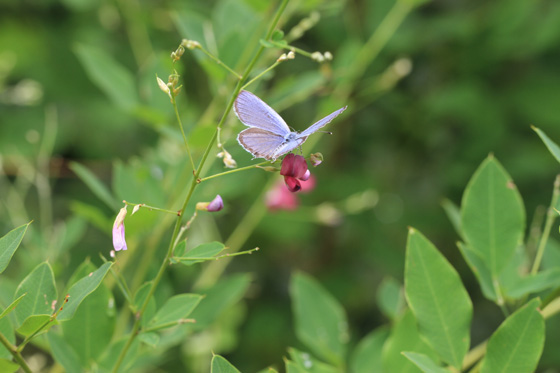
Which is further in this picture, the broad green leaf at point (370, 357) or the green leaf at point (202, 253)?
the broad green leaf at point (370, 357)

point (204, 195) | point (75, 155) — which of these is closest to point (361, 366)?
point (204, 195)

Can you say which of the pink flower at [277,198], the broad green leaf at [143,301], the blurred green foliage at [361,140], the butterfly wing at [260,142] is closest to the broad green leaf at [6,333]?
the broad green leaf at [143,301]

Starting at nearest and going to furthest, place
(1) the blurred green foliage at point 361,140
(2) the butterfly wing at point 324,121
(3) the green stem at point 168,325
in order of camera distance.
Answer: (2) the butterfly wing at point 324,121 → (3) the green stem at point 168,325 → (1) the blurred green foliage at point 361,140

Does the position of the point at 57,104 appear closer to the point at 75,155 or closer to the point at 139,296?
the point at 75,155

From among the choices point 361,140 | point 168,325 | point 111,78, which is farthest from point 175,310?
point 361,140

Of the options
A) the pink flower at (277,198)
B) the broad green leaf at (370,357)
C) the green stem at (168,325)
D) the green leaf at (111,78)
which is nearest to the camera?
the green stem at (168,325)

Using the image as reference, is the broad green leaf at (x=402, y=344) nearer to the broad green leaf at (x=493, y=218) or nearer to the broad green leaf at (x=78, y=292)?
the broad green leaf at (x=493, y=218)

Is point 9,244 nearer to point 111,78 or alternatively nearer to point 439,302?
point 439,302
